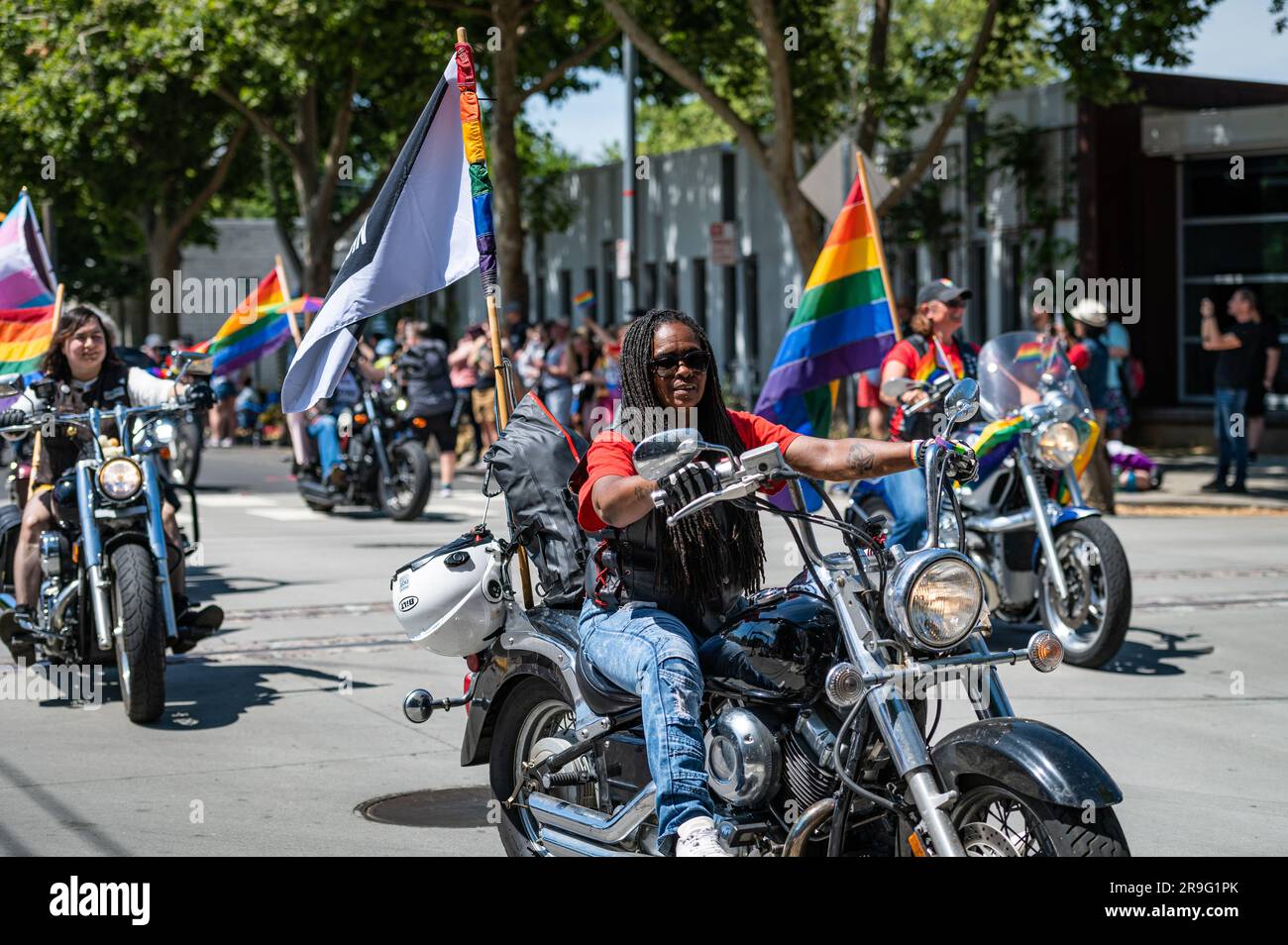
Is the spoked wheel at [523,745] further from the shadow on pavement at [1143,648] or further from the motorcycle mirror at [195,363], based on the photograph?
the shadow on pavement at [1143,648]

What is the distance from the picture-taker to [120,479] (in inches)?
311

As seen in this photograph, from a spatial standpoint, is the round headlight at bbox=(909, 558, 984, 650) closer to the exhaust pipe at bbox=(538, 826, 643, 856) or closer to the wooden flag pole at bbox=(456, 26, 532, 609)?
the exhaust pipe at bbox=(538, 826, 643, 856)

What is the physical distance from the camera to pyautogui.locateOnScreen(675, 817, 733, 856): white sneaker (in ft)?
14.0

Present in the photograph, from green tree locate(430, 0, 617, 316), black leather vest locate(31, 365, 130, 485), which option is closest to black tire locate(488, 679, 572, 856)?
black leather vest locate(31, 365, 130, 485)

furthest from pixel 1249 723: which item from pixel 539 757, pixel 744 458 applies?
pixel 744 458

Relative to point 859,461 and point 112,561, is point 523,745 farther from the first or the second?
point 112,561

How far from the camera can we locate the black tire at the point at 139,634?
7.45 meters

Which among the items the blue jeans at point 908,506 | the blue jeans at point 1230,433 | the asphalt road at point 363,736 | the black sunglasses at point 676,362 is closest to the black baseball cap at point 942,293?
the blue jeans at point 908,506

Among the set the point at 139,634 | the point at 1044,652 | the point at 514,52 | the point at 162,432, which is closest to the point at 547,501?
the point at 1044,652

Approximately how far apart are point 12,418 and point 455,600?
3.46 metres

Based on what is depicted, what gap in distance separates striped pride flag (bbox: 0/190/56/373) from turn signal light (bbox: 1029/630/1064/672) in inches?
245

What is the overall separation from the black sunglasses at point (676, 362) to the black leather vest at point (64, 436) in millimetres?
4394
